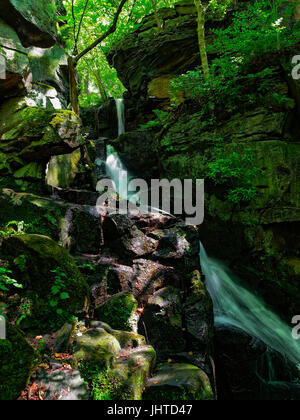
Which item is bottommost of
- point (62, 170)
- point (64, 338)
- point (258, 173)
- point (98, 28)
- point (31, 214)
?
point (64, 338)

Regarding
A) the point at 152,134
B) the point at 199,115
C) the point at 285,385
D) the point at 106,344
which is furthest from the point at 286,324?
the point at 152,134

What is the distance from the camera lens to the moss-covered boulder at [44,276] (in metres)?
3.71

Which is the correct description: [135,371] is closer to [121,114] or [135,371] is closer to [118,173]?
[118,173]

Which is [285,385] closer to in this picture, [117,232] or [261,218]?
[261,218]

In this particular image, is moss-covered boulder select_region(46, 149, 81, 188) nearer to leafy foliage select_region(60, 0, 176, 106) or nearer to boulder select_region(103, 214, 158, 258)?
boulder select_region(103, 214, 158, 258)

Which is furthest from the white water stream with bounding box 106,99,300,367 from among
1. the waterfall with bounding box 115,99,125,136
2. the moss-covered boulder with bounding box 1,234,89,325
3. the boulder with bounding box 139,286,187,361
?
the waterfall with bounding box 115,99,125,136

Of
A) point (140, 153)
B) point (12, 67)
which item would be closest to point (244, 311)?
point (140, 153)

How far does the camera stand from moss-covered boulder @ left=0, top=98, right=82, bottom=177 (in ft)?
22.3

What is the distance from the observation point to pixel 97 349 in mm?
3242

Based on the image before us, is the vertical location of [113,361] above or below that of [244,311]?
above

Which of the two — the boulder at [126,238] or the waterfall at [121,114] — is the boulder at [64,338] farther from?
the waterfall at [121,114]

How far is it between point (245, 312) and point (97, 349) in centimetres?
496

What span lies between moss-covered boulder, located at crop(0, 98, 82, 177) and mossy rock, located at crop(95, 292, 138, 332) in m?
4.55

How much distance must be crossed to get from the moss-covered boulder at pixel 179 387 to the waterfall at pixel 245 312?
312cm
